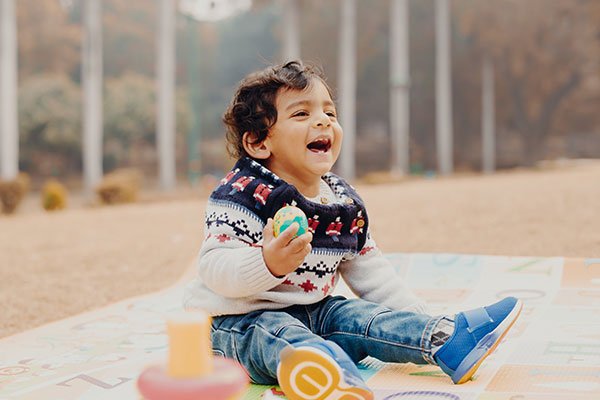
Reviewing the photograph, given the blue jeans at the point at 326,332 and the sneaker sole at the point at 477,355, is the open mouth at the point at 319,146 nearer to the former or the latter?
the blue jeans at the point at 326,332

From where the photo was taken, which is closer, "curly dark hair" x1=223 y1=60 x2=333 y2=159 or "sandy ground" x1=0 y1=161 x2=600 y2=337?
"curly dark hair" x1=223 y1=60 x2=333 y2=159

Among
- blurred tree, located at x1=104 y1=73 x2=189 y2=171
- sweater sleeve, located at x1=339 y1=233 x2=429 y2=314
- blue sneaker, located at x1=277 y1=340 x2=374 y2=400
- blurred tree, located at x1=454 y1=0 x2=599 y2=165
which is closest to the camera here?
blue sneaker, located at x1=277 y1=340 x2=374 y2=400

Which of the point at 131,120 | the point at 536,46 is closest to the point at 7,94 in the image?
the point at 131,120

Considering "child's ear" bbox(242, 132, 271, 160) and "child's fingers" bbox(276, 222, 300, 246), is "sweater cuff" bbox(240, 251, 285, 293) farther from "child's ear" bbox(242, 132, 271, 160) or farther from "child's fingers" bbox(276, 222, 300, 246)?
"child's ear" bbox(242, 132, 271, 160)

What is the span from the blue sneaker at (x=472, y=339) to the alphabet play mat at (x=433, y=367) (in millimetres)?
49

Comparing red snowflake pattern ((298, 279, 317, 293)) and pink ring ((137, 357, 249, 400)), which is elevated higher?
red snowflake pattern ((298, 279, 317, 293))

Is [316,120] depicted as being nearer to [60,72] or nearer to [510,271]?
[510,271]

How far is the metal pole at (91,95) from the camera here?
596 inches

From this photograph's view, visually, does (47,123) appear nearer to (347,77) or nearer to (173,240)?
(347,77)

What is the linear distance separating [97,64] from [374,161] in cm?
1530

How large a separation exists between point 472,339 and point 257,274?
60 centimetres

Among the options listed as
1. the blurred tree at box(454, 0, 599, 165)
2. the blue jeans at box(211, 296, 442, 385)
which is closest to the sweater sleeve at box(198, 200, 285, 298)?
the blue jeans at box(211, 296, 442, 385)

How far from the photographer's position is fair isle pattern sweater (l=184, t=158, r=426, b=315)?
224 cm

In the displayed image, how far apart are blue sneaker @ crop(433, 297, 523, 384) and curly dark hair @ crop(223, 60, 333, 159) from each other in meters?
0.82
